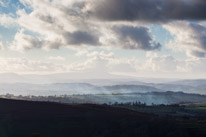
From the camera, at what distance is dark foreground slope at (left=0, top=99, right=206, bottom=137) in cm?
8356

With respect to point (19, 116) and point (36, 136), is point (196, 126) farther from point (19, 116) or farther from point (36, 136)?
point (19, 116)

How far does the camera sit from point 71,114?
106 metres

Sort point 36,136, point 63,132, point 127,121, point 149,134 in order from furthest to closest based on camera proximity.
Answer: point 127,121, point 63,132, point 149,134, point 36,136

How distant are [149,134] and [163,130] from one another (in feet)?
17.1

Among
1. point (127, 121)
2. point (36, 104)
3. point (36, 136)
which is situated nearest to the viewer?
point (36, 136)

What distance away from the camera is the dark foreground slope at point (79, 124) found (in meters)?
83.6

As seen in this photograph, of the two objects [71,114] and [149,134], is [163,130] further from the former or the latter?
[71,114]

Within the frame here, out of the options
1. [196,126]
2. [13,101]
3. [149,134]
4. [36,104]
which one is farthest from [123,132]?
[13,101]

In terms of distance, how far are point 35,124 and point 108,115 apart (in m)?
26.8

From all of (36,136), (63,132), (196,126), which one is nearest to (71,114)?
(63,132)

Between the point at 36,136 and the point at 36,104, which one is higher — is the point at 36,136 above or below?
below

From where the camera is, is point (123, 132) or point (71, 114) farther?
point (71, 114)

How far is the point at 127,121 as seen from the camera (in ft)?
307

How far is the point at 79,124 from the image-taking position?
309 feet
